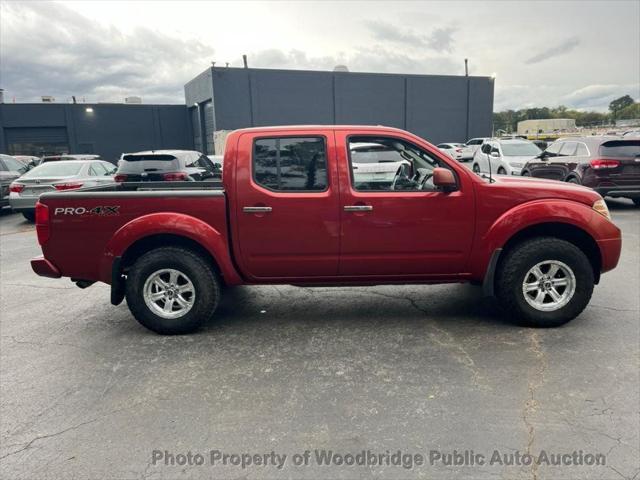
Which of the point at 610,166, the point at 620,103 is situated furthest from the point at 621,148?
the point at 620,103

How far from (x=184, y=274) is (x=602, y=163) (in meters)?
10.1

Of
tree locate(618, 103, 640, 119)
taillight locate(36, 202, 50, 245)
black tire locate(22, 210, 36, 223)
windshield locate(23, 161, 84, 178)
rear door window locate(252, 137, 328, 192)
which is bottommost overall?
black tire locate(22, 210, 36, 223)

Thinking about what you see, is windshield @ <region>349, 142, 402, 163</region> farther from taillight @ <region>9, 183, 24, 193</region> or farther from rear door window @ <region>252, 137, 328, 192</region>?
taillight @ <region>9, 183, 24, 193</region>

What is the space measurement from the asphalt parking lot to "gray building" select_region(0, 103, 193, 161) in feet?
109

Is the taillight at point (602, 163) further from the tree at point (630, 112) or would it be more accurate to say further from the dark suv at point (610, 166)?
the tree at point (630, 112)

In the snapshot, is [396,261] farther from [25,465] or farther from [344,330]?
[25,465]

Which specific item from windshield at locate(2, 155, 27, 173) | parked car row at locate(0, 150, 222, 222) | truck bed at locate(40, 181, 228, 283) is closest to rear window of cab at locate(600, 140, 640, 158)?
parked car row at locate(0, 150, 222, 222)

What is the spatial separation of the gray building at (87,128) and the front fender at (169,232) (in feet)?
112

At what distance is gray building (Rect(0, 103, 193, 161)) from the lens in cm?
3341

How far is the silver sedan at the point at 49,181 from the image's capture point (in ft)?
38.1

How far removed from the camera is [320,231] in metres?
4.41

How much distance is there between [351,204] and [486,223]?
126cm

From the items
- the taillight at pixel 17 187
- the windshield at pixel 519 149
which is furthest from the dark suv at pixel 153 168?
the windshield at pixel 519 149

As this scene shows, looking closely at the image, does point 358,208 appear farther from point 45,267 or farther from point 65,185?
point 65,185
